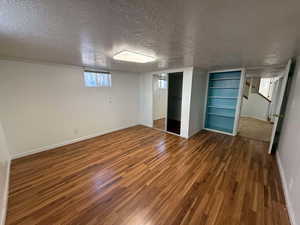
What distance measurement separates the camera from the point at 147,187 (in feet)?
5.80

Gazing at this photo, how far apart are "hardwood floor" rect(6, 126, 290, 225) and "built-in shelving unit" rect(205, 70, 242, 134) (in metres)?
1.15

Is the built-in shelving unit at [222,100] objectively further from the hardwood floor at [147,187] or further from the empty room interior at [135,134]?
the hardwood floor at [147,187]

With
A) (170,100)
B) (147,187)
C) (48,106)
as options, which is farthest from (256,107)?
(48,106)

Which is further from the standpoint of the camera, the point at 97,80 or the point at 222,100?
the point at 222,100

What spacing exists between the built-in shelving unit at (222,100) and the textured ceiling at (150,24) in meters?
2.05

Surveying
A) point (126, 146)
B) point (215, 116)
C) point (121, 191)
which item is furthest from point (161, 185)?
point (215, 116)

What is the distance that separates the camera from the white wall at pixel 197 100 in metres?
3.46

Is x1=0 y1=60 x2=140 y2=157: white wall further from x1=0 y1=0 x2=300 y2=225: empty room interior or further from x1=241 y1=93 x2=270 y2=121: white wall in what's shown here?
x1=241 y1=93 x2=270 y2=121: white wall

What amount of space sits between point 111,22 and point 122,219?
2076 mm

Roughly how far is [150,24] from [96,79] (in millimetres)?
2925

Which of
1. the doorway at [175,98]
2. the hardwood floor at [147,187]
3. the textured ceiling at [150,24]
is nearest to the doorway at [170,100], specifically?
the doorway at [175,98]

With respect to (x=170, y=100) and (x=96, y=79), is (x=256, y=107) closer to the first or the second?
(x=170, y=100)

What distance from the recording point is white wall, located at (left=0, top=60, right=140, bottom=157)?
2352 millimetres

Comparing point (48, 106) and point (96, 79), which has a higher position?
point (96, 79)
